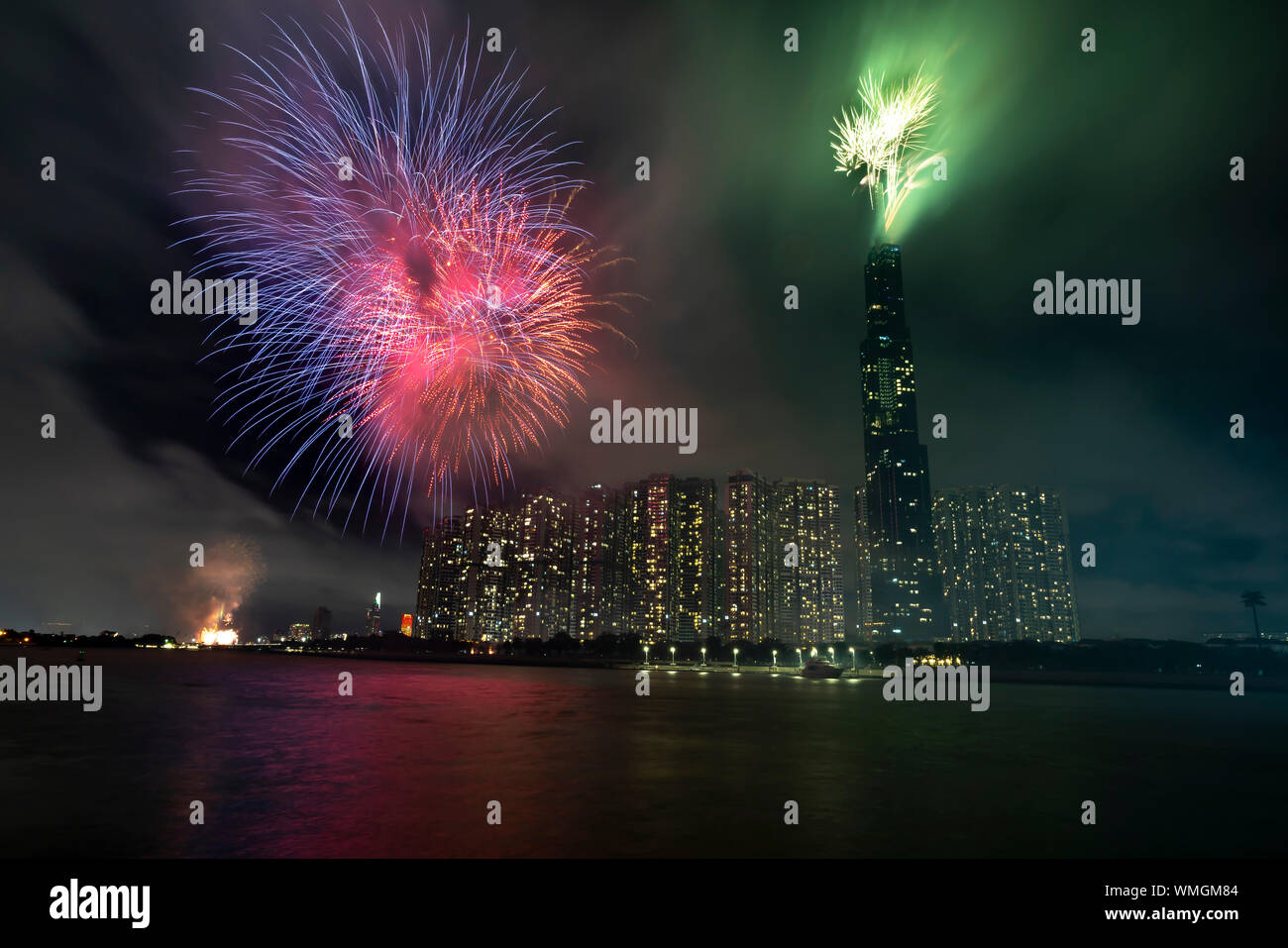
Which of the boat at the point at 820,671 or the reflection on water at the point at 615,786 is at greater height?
the reflection on water at the point at 615,786

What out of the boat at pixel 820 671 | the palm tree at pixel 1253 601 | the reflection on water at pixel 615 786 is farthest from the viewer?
the palm tree at pixel 1253 601

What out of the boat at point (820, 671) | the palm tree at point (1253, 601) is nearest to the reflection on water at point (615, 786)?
the boat at point (820, 671)

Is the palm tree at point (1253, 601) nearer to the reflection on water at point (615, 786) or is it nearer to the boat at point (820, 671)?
the boat at point (820, 671)

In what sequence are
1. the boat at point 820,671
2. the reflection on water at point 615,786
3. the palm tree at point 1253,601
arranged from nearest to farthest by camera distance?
the reflection on water at point 615,786
the boat at point 820,671
the palm tree at point 1253,601

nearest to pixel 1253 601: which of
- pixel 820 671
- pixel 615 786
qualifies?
pixel 820 671

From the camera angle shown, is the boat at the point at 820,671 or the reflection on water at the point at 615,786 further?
the boat at the point at 820,671
